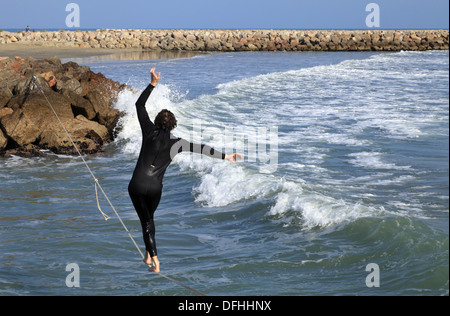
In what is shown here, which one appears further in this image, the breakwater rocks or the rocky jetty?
the breakwater rocks

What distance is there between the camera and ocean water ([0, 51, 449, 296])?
7.75 m

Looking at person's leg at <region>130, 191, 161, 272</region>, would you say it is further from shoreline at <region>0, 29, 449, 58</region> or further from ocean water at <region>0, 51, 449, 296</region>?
shoreline at <region>0, 29, 449, 58</region>

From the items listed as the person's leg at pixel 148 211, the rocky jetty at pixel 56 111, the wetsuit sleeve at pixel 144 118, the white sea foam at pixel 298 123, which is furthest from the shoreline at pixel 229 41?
the person's leg at pixel 148 211

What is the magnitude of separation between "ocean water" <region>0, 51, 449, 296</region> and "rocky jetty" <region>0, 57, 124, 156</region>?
541 mm

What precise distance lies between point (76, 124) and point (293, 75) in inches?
868

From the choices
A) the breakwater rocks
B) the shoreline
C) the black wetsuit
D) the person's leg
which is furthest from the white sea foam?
the breakwater rocks

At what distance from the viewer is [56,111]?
1666cm

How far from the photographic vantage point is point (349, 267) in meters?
7.96

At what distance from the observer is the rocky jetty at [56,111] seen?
52.9 ft

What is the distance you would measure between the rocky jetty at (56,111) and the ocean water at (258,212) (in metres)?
0.54

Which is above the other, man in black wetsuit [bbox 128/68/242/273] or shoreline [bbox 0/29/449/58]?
shoreline [bbox 0/29/449/58]

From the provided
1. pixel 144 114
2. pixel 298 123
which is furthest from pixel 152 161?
pixel 298 123

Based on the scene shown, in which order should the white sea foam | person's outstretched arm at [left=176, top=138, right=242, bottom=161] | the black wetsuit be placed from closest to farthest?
person's outstretched arm at [left=176, top=138, right=242, bottom=161] < the black wetsuit < the white sea foam
